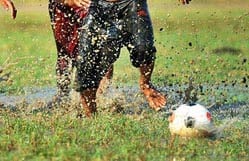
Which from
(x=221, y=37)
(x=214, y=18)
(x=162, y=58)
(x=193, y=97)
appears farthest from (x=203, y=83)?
(x=214, y=18)

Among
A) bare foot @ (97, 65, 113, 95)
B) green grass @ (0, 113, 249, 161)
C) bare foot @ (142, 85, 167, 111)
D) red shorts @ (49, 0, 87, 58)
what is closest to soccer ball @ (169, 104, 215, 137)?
green grass @ (0, 113, 249, 161)

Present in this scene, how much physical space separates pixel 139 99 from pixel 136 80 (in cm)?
217

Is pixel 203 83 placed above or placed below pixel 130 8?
below

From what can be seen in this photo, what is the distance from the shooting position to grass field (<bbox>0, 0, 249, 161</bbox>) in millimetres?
6074

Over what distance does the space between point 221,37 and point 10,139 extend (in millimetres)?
11641

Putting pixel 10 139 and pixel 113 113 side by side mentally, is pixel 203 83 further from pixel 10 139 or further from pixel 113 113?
pixel 10 139

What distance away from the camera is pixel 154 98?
28.3ft

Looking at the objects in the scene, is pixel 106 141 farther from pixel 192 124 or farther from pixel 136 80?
pixel 136 80

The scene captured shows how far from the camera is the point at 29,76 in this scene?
38.6 feet

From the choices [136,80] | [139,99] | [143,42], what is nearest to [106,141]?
[143,42]

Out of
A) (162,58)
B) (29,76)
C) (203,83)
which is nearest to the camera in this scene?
(203,83)

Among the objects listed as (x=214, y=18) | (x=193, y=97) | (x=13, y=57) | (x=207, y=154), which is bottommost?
(x=214, y=18)

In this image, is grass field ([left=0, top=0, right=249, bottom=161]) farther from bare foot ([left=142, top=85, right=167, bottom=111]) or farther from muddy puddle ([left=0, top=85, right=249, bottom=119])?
bare foot ([left=142, top=85, right=167, bottom=111])

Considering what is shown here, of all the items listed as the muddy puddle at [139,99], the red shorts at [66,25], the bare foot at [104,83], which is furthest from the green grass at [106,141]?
the red shorts at [66,25]
